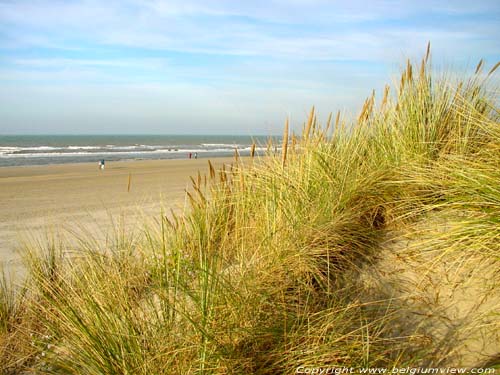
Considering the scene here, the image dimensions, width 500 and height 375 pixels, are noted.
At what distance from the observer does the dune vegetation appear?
80.0 inches

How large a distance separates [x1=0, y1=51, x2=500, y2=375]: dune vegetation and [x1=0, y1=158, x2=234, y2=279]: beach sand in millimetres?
990

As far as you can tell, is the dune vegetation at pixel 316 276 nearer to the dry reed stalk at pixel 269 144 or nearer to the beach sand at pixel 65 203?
the dry reed stalk at pixel 269 144

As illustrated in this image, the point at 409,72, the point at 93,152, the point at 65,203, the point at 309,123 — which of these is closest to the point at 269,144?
the point at 309,123

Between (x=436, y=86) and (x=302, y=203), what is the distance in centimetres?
201

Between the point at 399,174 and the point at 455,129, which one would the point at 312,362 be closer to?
the point at 399,174

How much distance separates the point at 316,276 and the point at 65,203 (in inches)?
394

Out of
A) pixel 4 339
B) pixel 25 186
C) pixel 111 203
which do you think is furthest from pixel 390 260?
pixel 25 186

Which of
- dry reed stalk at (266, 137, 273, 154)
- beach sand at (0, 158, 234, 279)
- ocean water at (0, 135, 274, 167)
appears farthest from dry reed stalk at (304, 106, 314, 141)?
ocean water at (0, 135, 274, 167)

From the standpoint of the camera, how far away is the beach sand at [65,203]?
653cm

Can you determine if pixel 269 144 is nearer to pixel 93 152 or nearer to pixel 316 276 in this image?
pixel 316 276

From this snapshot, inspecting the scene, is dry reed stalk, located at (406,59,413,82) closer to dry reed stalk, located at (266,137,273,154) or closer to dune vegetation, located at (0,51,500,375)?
dune vegetation, located at (0,51,500,375)

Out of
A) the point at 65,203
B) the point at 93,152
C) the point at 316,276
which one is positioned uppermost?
the point at 316,276

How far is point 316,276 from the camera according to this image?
2.86 m

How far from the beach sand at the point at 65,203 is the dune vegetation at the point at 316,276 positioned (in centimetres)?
99
